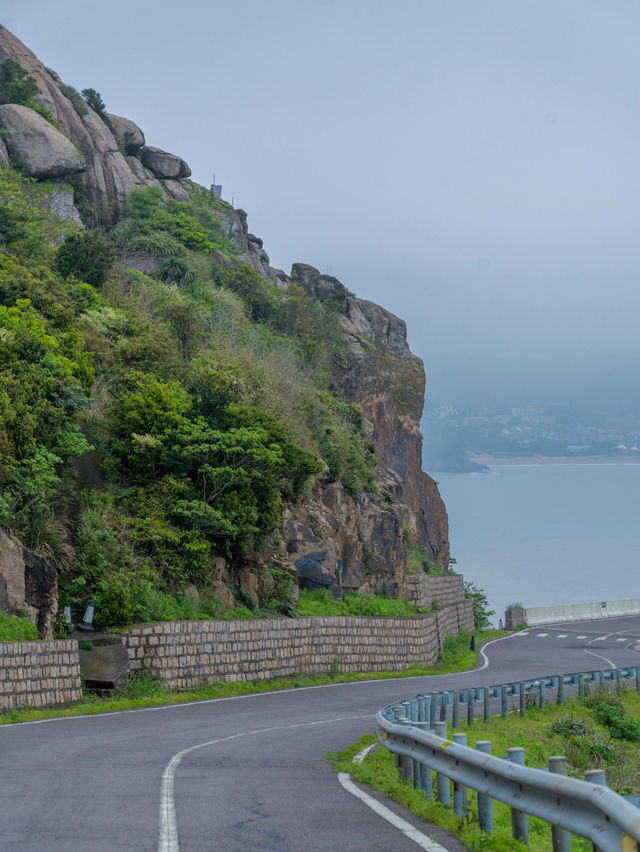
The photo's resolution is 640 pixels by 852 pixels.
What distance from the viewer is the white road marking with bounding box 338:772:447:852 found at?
7.54 metres

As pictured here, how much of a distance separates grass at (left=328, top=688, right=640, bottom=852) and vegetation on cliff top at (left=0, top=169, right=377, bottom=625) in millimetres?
10573

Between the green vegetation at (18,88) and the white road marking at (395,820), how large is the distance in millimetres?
56932

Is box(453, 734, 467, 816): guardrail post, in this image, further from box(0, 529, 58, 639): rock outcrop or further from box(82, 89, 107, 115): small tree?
box(82, 89, 107, 115): small tree

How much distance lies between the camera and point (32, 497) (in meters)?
24.9

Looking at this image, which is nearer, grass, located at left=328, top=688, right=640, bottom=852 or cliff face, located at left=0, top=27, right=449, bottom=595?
grass, located at left=328, top=688, right=640, bottom=852

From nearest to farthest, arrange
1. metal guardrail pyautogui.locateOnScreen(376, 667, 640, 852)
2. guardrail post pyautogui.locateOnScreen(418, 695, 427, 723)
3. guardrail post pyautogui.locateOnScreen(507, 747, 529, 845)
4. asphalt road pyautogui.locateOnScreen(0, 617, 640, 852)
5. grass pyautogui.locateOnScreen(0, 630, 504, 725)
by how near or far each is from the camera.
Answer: metal guardrail pyautogui.locateOnScreen(376, 667, 640, 852) < guardrail post pyautogui.locateOnScreen(507, 747, 529, 845) < asphalt road pyautogui.locateOnScreen(0, 617, 640, 852) < guardrail post pyautogui.locateOnScreen(418, 695, 427, 723) < grass pyautogui.locateOnScreen(0, 630, 504, 725)

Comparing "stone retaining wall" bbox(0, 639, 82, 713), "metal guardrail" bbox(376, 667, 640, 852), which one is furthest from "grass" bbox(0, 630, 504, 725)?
"metal guardrail" bbox(376, 667, 640, 852)

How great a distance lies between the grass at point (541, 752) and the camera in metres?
8.75

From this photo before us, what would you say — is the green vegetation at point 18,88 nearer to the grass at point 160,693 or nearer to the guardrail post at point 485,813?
the grass at point 160,693

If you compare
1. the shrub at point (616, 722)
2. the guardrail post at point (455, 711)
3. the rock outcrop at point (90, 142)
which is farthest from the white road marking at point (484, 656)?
the rock outcrop at point (90, 142)

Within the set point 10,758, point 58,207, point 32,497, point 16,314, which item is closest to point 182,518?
point 32,497

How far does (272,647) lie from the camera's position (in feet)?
97.2

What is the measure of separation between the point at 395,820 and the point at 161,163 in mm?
69030

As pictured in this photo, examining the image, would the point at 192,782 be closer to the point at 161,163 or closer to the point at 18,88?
the point at 18,88
